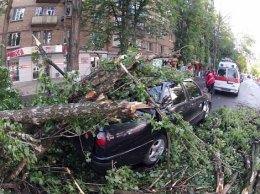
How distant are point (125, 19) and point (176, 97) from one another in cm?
1450

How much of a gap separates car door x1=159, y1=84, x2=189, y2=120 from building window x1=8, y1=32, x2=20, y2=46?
28559 mm

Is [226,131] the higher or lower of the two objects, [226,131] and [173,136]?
the lower

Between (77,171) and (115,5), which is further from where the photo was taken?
(115,5)

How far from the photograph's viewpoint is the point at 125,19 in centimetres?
2112

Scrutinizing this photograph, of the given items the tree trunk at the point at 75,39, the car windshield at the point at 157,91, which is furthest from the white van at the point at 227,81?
the car windshield at the point at 157,91

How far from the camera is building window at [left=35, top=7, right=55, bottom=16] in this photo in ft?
114

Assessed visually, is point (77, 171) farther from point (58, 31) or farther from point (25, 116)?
point (58, 31)

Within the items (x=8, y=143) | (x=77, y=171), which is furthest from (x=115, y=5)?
(x=8, y=143)

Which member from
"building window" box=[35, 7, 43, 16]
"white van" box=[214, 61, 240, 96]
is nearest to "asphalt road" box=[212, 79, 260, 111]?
"white van" box=[214, 61, 240, 96]

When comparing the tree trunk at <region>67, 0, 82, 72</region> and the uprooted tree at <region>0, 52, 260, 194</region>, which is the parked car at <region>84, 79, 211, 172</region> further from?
the tree trunk at <region>67, 0, 82, 72</region>

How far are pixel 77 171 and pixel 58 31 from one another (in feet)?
99.0

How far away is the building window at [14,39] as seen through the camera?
33500 mm

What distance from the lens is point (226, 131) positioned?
8812mm

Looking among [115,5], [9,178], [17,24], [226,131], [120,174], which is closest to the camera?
[9,178]
